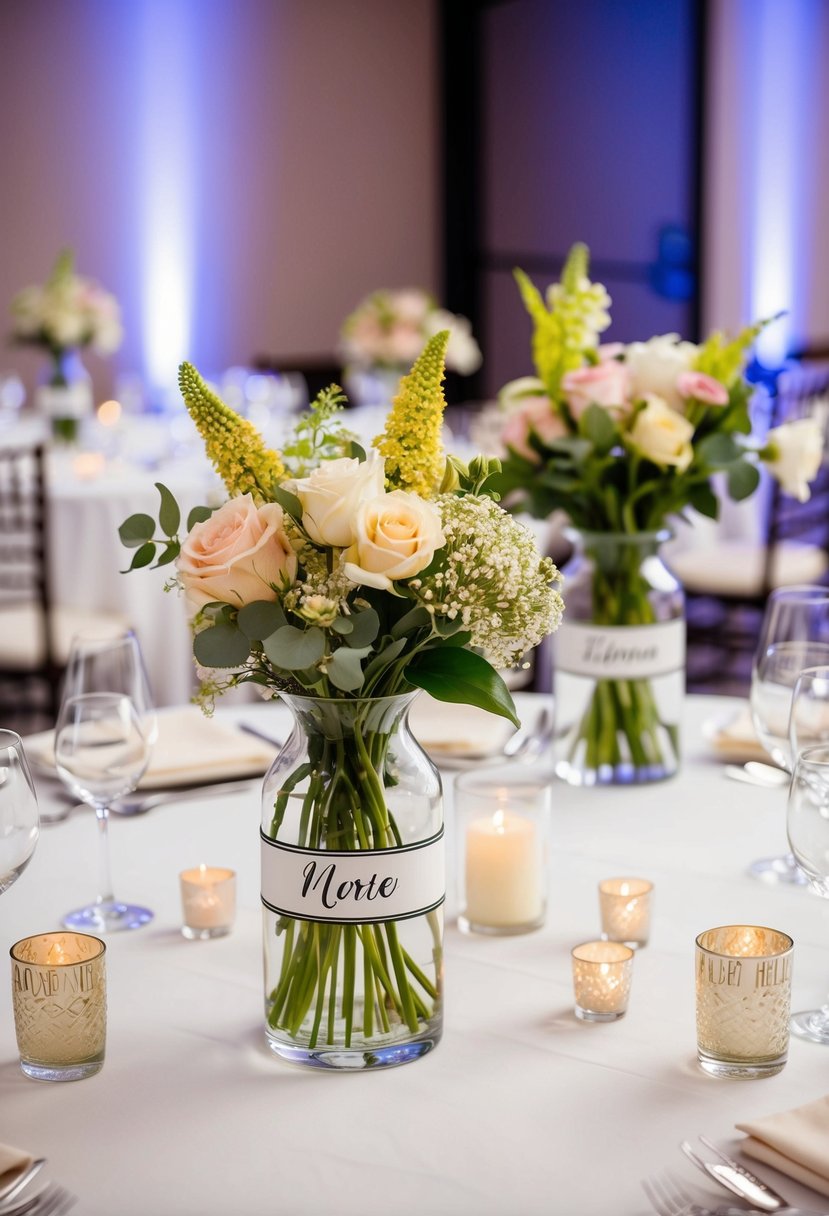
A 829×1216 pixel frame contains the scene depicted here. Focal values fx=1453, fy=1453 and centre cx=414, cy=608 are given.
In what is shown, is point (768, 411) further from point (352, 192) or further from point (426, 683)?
point (352, 192)

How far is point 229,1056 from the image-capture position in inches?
40.1

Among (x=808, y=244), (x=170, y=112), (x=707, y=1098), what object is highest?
(x=170, y=112)

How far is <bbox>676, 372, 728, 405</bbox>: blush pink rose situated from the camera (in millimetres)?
1525

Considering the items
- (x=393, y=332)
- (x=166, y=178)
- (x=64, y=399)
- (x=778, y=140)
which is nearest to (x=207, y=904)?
(x=64, y=399)

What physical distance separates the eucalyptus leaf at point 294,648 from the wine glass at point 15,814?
235mm

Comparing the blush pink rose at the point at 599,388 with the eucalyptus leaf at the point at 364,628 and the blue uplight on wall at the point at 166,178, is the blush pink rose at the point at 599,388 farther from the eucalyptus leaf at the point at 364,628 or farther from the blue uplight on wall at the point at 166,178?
the blue uplight on wall at the point at 166,178

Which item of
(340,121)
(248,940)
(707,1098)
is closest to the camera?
(707,1098)

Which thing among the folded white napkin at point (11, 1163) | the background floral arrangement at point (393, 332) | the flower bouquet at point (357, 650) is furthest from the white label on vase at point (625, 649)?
the background floral arrangement at point (393, 332)

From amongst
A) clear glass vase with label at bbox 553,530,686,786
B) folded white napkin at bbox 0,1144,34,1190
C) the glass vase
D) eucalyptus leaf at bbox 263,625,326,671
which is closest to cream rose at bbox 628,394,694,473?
clear glass vase with label at bbox 553,530,686,786

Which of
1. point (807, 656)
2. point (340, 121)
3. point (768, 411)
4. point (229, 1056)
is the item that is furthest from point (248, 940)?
point (340, 121)

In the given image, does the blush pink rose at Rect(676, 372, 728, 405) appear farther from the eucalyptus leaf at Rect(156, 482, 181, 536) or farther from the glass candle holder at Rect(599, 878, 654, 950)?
the eucalyptus leaf at Rect(156, 482, 181, 536)

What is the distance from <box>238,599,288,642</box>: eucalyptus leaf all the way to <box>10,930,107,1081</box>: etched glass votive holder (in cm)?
25

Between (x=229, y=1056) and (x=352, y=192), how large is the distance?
674 cm

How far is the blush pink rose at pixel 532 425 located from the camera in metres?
1.59
